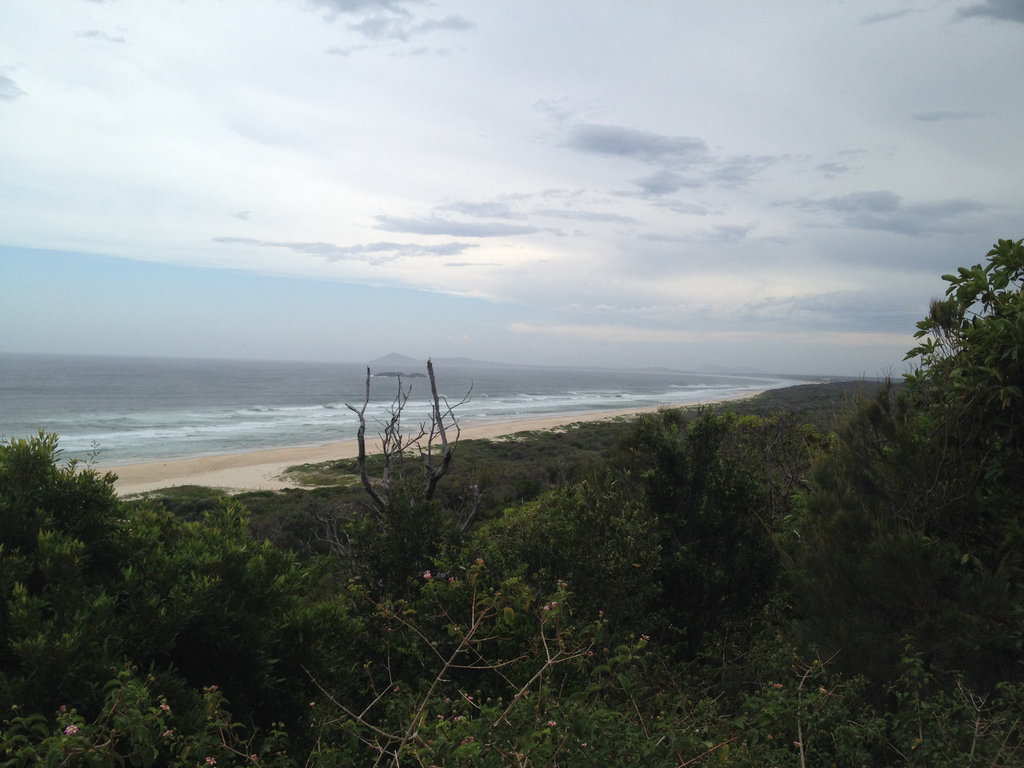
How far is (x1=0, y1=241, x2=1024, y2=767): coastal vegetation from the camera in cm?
316

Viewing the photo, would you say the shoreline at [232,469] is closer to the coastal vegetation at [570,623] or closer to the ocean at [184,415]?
the ocean at [184,415]

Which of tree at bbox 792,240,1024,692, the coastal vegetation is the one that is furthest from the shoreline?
tree at bbox 792,240,1024,692

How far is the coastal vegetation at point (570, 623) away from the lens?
10.4 feet

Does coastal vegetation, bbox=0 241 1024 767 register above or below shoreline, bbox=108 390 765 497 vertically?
above

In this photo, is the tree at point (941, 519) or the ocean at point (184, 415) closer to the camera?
the tree at point (941, 519)

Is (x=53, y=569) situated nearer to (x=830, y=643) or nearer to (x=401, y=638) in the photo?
(x=401, y=638)

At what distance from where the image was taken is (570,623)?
206 inches

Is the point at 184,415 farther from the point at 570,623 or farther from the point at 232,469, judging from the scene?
the point at 570,623

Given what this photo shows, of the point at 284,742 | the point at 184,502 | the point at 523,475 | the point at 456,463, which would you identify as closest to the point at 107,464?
the point at 184,502

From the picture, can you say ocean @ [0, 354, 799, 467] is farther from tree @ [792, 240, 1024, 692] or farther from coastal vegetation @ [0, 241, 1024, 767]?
tree @ [792, 240, 1024, 692]

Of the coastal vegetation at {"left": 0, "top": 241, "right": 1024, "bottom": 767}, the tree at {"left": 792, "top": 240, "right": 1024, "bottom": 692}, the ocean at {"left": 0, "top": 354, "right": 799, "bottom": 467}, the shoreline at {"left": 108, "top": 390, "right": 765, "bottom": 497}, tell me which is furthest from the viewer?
the ocean at {"left": 0, "top": 354, "right": 799, "bottom": 467}

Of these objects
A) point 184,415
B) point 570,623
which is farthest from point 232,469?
point 570,623

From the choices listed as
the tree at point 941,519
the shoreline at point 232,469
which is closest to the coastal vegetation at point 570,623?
the tree at point 941,519

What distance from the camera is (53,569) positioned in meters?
3.73
